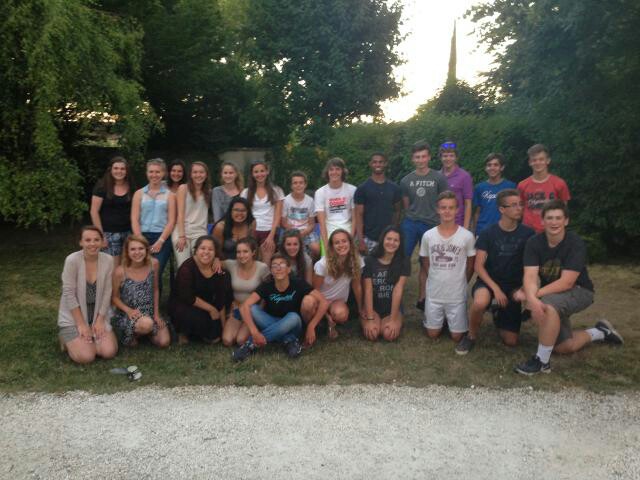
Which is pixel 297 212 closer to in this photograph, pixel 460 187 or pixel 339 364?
pixel 460 187

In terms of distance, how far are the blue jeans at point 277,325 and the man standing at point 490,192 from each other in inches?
106

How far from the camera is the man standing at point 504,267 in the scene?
5035 millimetres

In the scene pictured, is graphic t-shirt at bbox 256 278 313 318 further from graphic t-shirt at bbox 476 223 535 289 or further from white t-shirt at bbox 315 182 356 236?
graphic t-shirt at bbox 476 223 535 289

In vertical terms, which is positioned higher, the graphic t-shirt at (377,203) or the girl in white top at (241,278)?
the graphic t-shirt at (377,203)

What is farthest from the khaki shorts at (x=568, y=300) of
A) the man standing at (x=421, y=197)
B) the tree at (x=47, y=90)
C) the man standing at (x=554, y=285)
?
the tree at (x=47, y=90)

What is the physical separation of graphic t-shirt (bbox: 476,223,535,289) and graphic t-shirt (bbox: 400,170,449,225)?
0.96m

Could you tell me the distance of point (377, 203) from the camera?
19.7ft

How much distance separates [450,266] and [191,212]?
2.76 metres

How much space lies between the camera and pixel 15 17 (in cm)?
798

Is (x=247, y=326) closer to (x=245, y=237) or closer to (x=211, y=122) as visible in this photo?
(x=245, y=237)

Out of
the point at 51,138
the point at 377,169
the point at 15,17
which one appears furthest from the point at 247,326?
the point at 15,17

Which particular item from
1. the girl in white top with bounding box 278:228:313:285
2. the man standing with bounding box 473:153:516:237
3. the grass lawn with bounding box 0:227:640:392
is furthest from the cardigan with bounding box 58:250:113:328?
the man standing with bounding box 473:153:516:237

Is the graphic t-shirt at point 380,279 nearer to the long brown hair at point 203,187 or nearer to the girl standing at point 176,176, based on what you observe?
the long brown hair at point 203,187

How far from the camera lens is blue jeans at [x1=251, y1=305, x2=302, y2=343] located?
4848 mm
